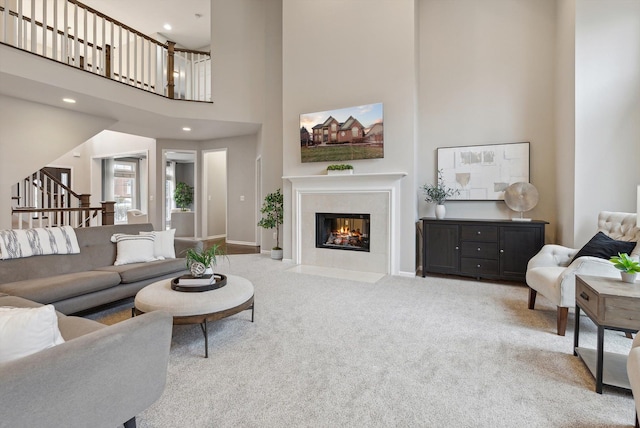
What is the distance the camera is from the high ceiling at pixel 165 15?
6.43m

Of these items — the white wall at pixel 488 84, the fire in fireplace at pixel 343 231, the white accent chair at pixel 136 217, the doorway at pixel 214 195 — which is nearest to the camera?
the white wall at pixel 488 84

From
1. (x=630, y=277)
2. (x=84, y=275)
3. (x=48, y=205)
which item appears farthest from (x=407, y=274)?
(x=48, y=205)

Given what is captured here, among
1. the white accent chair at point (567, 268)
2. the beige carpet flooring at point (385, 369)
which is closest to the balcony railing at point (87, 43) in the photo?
the beige carpet flooring at point (385, 369)

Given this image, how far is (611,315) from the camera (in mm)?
1790

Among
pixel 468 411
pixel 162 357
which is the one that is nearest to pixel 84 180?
pixel 162 357

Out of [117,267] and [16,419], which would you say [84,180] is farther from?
[16,419]

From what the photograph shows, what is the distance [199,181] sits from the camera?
8016mm

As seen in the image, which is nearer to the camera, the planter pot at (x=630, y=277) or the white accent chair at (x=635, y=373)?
the white accent chair at (x=635, y=373)

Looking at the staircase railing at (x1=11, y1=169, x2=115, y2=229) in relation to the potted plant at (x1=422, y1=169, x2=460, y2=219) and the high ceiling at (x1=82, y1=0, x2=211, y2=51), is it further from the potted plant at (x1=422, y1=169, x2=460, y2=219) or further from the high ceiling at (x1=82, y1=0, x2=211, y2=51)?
the potted plant at (x1=422, y1=169, x2=460, y2=219)

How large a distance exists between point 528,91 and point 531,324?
326 centimetres

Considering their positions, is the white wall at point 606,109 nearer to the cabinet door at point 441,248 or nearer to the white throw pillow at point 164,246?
the cabinet door at point 441,248

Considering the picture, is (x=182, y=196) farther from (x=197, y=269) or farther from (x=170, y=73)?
(x=197, y=269)

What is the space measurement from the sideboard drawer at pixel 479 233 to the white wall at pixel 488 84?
537 mm

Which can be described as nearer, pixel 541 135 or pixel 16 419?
pixel 16 419
